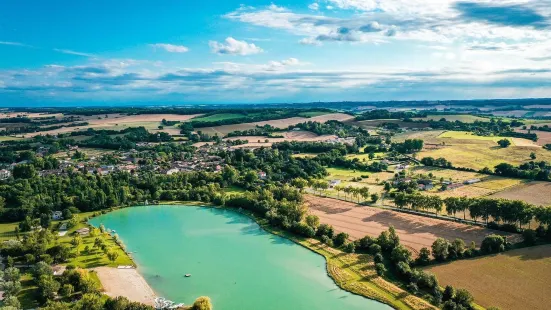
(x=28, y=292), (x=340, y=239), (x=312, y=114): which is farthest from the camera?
(x=312, y=114)

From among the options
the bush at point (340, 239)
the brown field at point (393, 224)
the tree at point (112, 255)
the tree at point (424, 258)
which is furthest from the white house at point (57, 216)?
the tree at point (424, 258)

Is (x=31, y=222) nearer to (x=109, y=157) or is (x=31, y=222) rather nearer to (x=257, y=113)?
(x=109, y=157)

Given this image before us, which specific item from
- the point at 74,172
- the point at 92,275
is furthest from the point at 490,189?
the point at 74,172

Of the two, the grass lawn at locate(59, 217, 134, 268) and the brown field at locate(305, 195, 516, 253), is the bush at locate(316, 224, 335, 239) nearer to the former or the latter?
the brown field at locate(305, 195, 516, 253)

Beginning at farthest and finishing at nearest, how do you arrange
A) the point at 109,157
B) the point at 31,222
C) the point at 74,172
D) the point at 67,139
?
the point at 67,139, the point at 109,157, the point at 74,172, the point at 31,222

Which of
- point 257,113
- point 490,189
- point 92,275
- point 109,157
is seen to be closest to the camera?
point 92,275

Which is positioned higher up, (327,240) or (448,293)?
(327,240)

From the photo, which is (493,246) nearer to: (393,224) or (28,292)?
(393,224)

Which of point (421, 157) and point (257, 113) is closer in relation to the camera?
point (421, 157)

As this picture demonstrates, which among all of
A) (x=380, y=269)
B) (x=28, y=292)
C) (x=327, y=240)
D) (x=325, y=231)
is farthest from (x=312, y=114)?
(x=28, y=292)
